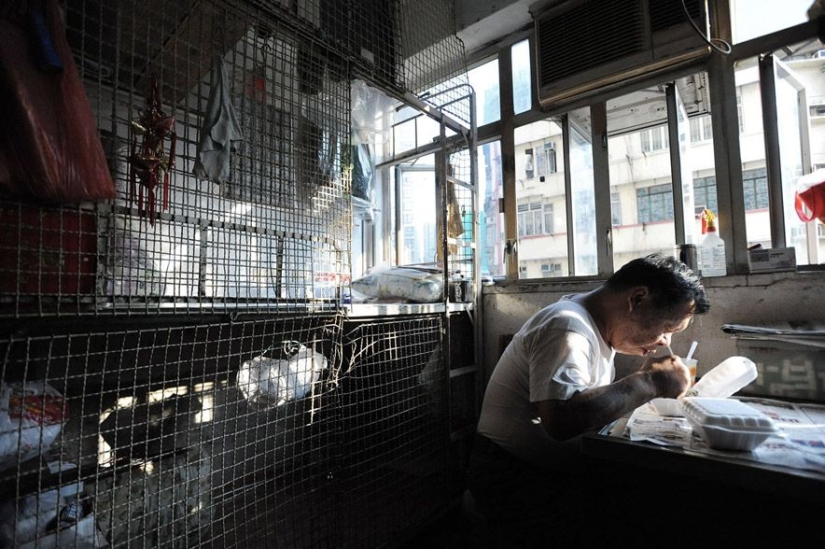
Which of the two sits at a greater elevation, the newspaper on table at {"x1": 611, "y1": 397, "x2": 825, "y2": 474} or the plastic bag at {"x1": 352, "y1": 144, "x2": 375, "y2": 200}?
the plastic bag at {"x1": 352, "y1": 144, "x2": 375, "y2": 200}

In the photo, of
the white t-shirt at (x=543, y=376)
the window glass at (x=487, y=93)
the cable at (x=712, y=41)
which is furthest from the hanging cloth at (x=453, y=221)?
the cable at (x=712, y=41)

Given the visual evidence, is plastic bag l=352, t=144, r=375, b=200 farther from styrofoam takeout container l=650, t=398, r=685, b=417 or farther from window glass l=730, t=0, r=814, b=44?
window glass l=730, t=0, r=814, b=44

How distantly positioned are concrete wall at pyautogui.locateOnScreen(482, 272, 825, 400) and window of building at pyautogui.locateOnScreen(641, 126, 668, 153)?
0.87 metres

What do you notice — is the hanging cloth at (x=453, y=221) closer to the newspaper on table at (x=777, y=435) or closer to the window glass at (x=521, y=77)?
the window glass at (x=521, y=77)

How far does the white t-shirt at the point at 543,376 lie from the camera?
1.10 metres

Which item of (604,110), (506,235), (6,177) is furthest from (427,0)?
(6,177)

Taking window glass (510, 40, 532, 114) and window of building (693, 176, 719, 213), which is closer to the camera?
window of building (693, 176, 719, 213)

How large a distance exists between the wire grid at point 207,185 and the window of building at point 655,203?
178 centimetres

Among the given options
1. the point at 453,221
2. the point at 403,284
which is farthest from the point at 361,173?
the point at 403,284

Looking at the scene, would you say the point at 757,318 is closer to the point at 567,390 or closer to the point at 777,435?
the point at 777,435

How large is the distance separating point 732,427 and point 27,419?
176 centimetres

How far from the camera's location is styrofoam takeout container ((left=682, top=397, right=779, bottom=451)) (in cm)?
86

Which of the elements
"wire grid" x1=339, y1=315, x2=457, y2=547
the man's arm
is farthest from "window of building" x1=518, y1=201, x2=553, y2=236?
the man's arm

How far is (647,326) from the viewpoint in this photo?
4.32ft
